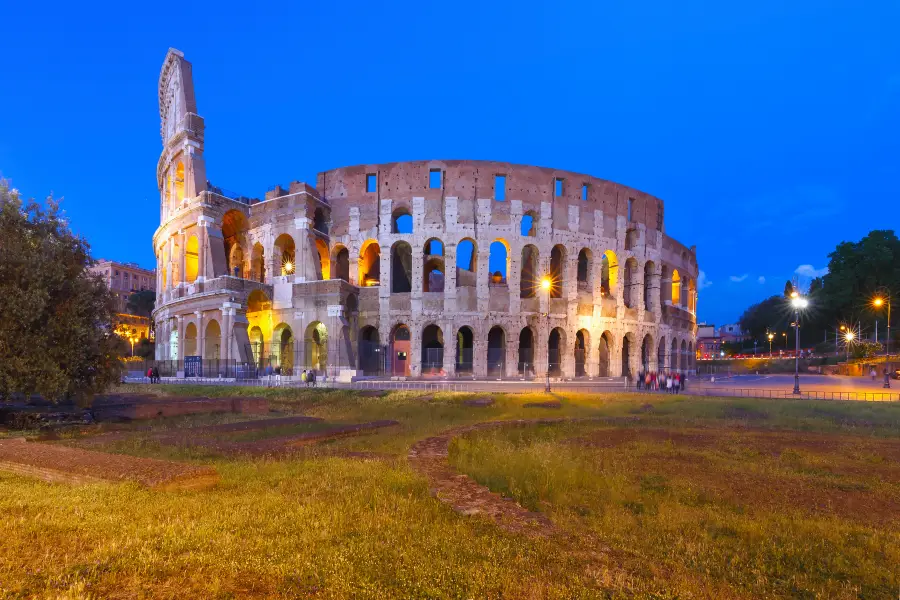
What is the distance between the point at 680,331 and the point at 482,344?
81.2 ft

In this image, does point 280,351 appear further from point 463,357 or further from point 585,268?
point 585,268

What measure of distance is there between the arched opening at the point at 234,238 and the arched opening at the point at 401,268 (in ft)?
41.9

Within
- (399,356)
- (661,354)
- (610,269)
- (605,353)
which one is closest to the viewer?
(399,356)

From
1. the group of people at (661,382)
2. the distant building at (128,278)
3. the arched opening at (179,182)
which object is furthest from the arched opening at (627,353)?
the distant building at (128,278)

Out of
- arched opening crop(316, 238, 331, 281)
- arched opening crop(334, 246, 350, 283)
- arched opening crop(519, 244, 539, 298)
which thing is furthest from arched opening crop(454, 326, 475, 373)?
arched opening crop(316, 238, 331, 281)

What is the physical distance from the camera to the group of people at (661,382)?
27328 mm

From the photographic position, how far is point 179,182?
45938mm

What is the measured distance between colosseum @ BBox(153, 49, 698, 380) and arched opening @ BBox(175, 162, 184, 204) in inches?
10.4

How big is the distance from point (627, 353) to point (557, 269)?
10659 mm

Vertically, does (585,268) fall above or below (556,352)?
above

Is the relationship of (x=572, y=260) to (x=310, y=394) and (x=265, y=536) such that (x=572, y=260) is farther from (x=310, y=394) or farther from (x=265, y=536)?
(x=265, y=536)

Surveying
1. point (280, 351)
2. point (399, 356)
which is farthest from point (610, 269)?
point (280, 351)

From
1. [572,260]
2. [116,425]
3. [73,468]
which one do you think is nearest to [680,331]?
[572,260]

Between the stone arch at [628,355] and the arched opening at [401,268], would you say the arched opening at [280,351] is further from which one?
the stone arch at [628,355]
